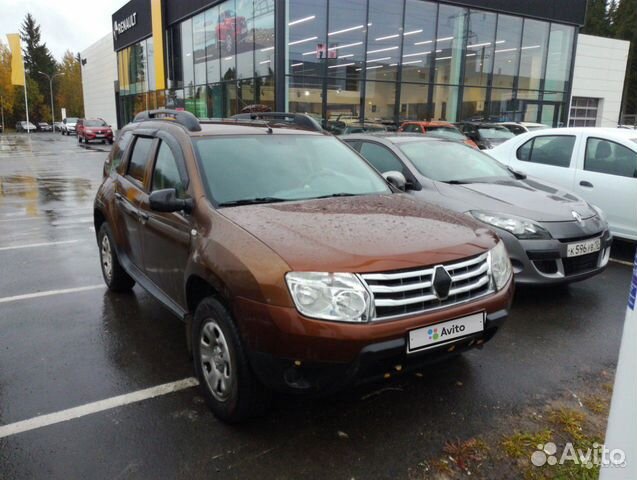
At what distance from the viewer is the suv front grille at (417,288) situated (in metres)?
2.53

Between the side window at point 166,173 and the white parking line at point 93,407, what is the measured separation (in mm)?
1289

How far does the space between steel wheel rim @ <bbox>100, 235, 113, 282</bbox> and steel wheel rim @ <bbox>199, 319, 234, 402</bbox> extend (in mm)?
2467

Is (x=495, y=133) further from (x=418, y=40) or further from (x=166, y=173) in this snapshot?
(x=166, y=173)

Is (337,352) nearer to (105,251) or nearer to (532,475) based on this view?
(532,475)

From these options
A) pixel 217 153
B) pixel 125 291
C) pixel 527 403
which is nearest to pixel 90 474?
pixel 217 153

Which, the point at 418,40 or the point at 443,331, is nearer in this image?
the point at 443,331

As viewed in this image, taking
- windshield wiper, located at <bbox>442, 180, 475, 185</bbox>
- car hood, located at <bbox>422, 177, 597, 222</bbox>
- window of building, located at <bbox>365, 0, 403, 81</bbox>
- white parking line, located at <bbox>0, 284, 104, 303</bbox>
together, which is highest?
window of building, located at <bbox>365, 0, 403, 81</bbox>

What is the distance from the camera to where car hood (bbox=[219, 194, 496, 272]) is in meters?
2.57

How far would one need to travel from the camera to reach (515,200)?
5.08 meters

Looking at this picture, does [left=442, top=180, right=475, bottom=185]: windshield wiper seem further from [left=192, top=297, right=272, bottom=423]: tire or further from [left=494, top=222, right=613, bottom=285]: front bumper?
[left=192, top=297, right=272, bottom=423]: tire

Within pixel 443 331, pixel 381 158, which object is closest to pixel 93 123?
pixel 381 158

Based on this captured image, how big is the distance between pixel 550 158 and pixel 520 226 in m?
3.22

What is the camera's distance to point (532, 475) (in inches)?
100

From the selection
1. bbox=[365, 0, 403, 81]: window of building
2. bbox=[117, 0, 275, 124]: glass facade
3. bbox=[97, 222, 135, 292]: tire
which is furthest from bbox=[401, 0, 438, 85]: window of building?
bbox=[97, 222, 135, 292]: tire
